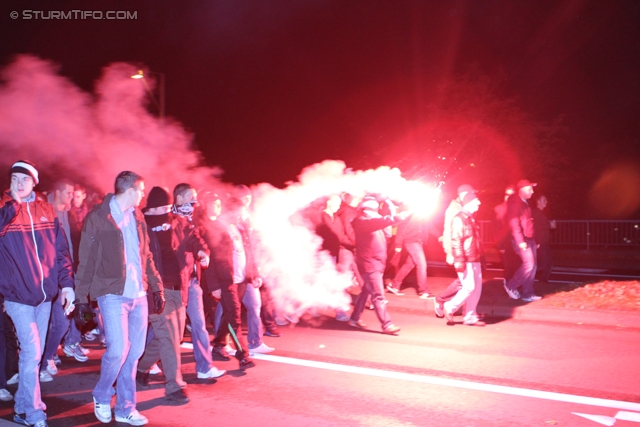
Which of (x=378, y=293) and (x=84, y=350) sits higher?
(x=378, y=293)

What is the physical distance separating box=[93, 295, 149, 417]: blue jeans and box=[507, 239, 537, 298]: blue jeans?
6.89 m

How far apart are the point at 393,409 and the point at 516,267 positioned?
6408 mm

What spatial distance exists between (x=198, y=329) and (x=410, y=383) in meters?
2.18

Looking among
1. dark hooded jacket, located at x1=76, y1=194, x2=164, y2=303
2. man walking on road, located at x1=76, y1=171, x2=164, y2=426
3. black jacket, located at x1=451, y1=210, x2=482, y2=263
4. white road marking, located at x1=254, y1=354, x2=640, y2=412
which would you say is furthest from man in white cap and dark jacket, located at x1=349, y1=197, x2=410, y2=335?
dark hooded jacket, located at x1=76, y1=194, x2=164, y2=303

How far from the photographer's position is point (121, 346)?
5.05 metres

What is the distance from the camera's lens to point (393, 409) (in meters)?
5.41

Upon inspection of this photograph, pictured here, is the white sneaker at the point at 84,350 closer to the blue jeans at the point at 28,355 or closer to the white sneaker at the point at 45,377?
the white sneaker at the point at 45,377

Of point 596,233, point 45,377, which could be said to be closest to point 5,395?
point 45,377

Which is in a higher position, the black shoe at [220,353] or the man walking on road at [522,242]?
the man walking on road at [522,242]

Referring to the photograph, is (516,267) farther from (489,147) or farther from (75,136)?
(489,147)

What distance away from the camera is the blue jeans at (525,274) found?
10.3 meters

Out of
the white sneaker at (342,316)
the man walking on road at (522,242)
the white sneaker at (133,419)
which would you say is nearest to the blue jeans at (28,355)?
the white sneaker at (133,419)

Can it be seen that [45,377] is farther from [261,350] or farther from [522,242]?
[522,242]

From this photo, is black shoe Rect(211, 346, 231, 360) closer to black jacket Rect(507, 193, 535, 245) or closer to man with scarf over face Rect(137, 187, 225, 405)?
man with scarf over face Rect(137, 187, 225, 405)
